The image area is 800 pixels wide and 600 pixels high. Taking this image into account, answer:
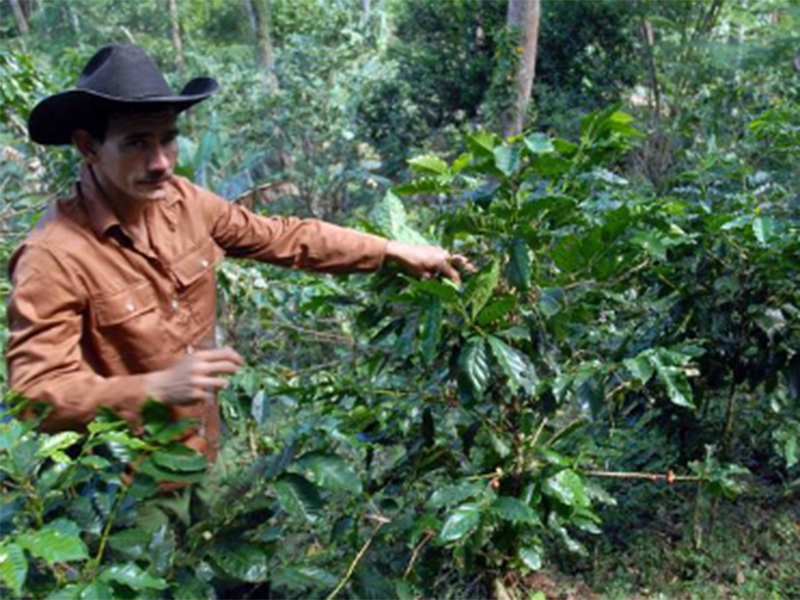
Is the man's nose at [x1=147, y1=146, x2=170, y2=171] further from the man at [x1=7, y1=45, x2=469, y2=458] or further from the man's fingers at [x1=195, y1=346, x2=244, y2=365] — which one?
the man's fingers at [x1=195, y1=346, x2=244, y2=365]

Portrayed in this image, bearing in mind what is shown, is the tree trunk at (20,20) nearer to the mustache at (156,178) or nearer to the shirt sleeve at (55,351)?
the mustache at (156,178)

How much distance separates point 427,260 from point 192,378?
748mm

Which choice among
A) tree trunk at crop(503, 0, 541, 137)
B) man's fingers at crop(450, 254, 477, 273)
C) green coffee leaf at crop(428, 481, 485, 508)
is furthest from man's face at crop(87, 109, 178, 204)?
tree trunk at crop(503, 0, 541, 137)

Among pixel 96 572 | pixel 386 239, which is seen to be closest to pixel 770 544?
pixel 386 239

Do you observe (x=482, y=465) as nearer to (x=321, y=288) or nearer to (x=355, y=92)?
(x=321, y=288)

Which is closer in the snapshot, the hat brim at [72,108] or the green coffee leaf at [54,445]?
the green coffee leaf at [54,445]

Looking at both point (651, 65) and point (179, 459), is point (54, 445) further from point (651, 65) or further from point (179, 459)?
point (651, 65)

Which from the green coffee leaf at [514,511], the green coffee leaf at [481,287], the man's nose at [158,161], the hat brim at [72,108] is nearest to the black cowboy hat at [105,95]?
the hat brim at [72,108]

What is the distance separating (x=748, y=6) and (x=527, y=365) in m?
Result: 8.98

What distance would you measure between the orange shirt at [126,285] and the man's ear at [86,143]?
5cm

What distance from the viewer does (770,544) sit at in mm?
3100

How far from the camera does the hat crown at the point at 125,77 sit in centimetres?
208

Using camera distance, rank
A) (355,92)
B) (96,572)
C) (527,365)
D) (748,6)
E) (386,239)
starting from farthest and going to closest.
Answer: (748,6) < (355,92) < (386,239) < (527,365) < (96,572)

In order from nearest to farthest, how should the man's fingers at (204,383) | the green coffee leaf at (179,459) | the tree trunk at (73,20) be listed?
the green coffee leaf at (179,459), the man's fingers at (204,383), the tree trunk at (73,20)
